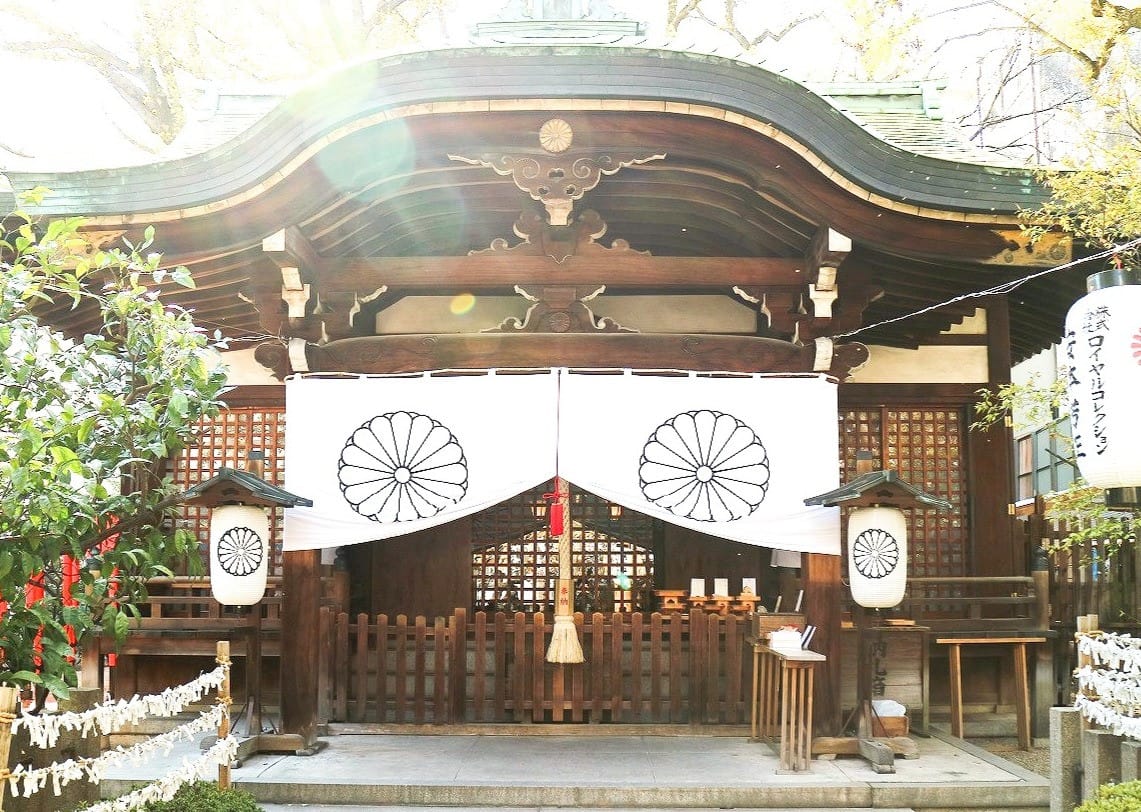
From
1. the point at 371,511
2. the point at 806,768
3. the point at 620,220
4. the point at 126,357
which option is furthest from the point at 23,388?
the point at 806,768

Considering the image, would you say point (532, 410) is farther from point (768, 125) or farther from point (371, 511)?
point (768, 125)

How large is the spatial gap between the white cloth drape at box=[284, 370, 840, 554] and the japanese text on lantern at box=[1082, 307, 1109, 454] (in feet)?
8.54

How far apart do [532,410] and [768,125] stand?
274 cm

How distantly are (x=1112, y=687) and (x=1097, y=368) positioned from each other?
1.74 meters

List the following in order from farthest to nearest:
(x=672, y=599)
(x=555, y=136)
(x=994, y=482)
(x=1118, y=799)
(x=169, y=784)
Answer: (x=672, y=599)
(x=994, y=482)
(x=555, y=136)
(x=169, y=784)
(x=1118, y=799)

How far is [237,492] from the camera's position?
7953 mm

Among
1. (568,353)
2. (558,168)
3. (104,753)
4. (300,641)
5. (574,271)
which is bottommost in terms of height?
(104,753)

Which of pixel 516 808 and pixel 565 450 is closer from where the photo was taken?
pixel 516 808

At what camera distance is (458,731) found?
8.95 m

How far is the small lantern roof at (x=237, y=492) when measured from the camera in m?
7.82

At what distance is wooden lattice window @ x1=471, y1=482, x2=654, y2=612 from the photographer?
1127 centimetres

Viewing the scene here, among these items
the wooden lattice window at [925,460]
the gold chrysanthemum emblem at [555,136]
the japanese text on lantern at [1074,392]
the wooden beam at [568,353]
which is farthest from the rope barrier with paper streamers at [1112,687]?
the gold chrysanthemum emblem at [555,136]

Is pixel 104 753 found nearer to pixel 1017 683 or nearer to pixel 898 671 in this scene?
pixel 898 671

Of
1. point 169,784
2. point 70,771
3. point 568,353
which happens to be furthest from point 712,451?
point 70,771
